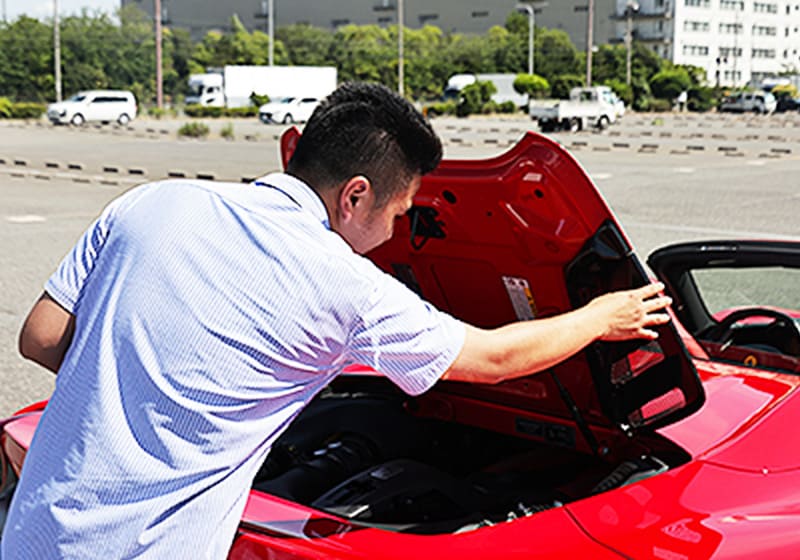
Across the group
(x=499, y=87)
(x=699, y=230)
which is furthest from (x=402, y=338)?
(x=499, y=87)

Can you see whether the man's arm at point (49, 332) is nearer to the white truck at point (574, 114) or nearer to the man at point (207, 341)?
the man at point (207, 341)

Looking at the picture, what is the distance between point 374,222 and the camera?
6.60 feet

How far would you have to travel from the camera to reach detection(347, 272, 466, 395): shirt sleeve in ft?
6.20

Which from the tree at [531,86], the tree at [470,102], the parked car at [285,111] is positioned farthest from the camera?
the tree at [531,86]

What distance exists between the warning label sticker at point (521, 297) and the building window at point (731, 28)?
117 m

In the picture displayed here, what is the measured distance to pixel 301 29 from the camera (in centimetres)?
10250

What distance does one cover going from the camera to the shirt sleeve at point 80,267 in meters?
1.99

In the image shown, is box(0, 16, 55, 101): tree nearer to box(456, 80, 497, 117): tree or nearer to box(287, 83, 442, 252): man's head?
box(456, 80, 497, 117): tree

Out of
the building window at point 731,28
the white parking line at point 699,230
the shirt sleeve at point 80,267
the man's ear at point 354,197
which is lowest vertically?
the white parking line at point 699,230

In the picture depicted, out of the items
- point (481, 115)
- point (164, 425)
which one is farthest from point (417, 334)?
point (481, 115)

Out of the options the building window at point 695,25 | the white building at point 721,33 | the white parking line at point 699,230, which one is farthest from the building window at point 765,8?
the white parking line at point 699,230

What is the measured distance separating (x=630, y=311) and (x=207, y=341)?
3.08 feet

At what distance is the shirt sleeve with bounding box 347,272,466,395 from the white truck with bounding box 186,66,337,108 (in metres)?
63.8

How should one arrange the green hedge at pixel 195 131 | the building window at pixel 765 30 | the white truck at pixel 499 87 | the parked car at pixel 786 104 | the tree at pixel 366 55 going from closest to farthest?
the green hedge at pixel 195 131
the white truck at pixel 499 87
the parked car at pixel 786 104
the tree at pixel 366 55
the building window at pixel 765 30
